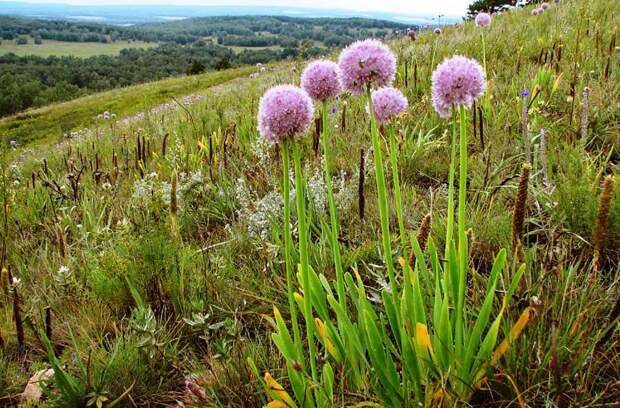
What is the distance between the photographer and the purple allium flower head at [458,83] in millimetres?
1381

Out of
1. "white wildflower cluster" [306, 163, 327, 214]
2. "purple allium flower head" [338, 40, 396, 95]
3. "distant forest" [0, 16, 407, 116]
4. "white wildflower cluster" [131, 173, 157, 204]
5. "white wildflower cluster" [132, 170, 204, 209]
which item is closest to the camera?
"purple allium flower head" [338, 40, 396, 95]

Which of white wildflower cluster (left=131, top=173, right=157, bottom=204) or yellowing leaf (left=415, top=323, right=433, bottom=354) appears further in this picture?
white wildflower cluster (left=131, top=173, right=157, bottom=204)

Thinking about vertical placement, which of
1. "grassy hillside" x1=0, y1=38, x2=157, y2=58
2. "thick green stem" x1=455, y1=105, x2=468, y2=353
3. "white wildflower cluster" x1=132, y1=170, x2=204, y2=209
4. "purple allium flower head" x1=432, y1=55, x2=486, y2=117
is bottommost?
"white wildflower cluster" x1=132, y1=170, x2=204, y2=209

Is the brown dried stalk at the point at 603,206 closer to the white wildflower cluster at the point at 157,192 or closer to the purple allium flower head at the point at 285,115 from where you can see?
the purple allium flower head at the point at 285,115

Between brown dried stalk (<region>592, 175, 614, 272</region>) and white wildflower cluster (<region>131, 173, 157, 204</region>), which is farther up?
brown dried stalk (<region>592, 175, 614, 272</region>)

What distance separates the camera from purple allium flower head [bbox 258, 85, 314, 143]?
1281mm

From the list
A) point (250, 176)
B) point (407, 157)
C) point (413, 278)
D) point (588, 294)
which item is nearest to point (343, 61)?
point (413, 278)

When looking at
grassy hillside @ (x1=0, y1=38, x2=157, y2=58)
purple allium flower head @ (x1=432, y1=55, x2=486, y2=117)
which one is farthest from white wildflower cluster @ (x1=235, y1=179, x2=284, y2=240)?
grassy hillside @ (x1=0, y1=38, x2=157, y2=58)

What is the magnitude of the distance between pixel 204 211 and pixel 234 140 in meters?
1.59

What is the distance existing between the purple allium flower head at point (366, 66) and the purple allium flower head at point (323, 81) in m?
0.02

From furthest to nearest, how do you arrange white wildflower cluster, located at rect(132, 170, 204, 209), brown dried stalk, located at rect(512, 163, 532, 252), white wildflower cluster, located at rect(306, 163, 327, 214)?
white wildflower cluster, located at rect(132, 170, 204, 209) → white wildflower cluster, located at rect(306, 163, 327, 214) → brown dried stalk, located at rect(512, 163, 532, 252)

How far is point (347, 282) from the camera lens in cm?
157

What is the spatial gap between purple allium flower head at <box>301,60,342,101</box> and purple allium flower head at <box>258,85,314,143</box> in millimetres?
98

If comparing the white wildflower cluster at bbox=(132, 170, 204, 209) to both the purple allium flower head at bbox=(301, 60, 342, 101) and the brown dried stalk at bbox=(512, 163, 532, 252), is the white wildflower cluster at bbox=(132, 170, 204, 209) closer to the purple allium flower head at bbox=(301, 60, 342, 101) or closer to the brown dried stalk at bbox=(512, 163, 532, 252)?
the purple allium flower head at bbox=(301, 60, 342, 101)
